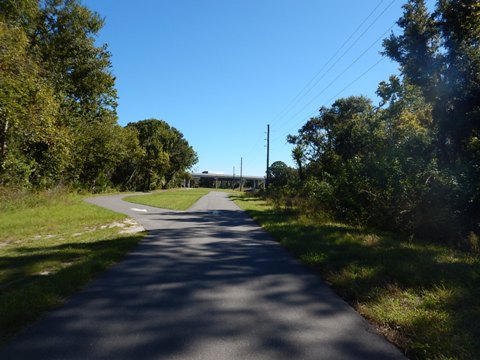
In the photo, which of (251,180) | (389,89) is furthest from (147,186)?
(251,180)

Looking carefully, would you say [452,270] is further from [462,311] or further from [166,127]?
[166,127]

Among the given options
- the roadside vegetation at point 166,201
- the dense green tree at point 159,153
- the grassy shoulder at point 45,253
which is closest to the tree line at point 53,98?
the grassy shoulder at point 45,253

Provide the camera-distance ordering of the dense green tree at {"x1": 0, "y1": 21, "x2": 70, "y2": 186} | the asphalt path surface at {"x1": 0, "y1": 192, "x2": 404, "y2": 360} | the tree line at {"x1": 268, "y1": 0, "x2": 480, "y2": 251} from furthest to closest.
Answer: the dense green tree at {"x1": 0, "y1": 21, "x2": 70, "y2": 186}
the tree line at {"x1": 268, "y1": 0, "x2": 480, "y2": 251}
the asphalt path surface at {"x1": 0, "y1": 192, "x2": 404, "y2": 360}

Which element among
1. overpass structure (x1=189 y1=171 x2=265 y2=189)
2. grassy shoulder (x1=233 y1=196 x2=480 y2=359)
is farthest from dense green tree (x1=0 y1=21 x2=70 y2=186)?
overpass structure (x1=189 y1=171 x2=265 y2=189)

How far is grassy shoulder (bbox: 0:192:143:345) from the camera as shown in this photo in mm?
A: 5320

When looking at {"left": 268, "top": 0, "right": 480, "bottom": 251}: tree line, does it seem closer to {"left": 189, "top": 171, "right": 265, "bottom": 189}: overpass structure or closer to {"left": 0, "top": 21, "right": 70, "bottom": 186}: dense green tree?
{"left": 0, "top": 21, "right": 70, "bottom": 186}: dense green tree

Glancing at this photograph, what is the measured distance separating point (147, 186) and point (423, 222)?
62545 millimetres

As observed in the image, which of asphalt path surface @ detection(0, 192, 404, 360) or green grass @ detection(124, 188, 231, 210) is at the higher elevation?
green grass @ detection(124, 188, 231, 210)

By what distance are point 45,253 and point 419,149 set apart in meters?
20.9

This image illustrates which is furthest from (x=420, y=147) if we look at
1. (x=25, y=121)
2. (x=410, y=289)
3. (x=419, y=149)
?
(x=25, y=121)

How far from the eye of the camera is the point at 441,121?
22.7 metres

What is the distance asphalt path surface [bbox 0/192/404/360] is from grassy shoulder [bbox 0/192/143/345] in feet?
1.02

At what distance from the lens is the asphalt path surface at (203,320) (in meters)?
3.90

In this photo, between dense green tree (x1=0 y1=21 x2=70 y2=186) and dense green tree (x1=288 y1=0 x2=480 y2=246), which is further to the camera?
dense green tree (x1=0 y1=21 x2=70 y2=186)
